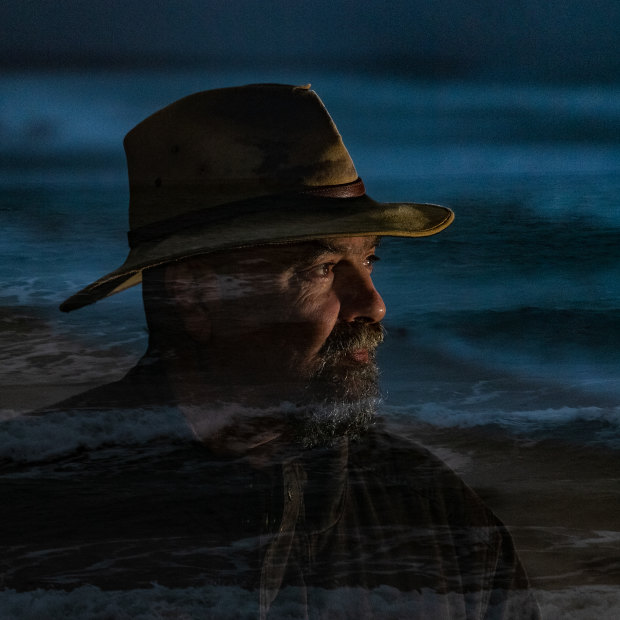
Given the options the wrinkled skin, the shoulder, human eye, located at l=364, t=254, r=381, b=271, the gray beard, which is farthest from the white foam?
human eye, located at l=364, t=254, r=381, b=271

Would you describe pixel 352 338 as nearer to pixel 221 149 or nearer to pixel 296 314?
pixel 296 314

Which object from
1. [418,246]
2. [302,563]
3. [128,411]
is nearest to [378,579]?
[302,563]

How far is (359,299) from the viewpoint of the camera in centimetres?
128

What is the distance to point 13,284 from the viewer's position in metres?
1.20

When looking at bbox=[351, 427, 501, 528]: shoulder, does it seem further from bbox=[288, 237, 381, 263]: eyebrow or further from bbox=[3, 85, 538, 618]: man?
bbox=[288, 237, 381, 263]: eyebrow

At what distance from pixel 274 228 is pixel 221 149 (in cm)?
17

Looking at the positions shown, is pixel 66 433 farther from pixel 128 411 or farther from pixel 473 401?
pixel 473 401

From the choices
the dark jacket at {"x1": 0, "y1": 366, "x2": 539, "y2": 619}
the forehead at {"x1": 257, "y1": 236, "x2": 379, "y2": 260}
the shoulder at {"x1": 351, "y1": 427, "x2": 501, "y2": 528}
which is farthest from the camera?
the forehead at {"x1": 257, "y1": 236, "x2": 379, "y2": 260}

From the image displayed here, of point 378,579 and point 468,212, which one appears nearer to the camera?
point 378,579

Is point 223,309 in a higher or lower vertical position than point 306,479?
higher

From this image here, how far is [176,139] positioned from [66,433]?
52 centimetres

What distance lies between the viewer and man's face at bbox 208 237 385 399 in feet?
4.00

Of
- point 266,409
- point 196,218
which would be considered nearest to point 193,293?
point 196,218

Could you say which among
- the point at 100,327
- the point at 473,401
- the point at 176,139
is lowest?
the point at 473,401
